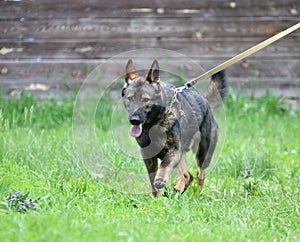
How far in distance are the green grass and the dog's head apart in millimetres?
570

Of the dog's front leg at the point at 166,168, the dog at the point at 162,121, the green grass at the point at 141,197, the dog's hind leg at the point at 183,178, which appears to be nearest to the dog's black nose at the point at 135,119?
the dog at the point at 162,121

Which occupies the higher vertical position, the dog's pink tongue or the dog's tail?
the dog's tail

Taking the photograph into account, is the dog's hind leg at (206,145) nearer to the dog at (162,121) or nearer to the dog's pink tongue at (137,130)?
the dog at (162,121)

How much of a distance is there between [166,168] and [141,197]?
1.00 ft

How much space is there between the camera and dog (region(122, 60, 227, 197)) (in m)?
4.36

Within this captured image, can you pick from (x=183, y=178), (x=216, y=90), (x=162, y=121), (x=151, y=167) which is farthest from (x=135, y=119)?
(x=216, y=90)

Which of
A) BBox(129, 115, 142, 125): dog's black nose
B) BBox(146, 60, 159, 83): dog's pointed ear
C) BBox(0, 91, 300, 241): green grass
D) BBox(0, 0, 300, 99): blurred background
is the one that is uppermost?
BBox(0, 0, 300, 99): blurred background

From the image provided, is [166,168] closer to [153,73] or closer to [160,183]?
[160,183]

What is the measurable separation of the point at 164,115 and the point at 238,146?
8.01 ft

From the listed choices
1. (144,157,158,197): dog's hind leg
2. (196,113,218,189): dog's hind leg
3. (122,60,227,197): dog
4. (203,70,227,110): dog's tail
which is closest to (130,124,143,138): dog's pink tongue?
(122,60,227,197): dog

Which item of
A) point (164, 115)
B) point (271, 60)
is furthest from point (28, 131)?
point (271, 60)

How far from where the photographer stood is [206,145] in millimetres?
5281

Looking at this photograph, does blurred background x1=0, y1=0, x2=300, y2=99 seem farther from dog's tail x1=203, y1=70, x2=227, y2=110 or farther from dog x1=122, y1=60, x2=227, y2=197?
dog x1=122, y1=60, x2=227, y2=197

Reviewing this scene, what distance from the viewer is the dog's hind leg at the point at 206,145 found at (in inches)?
204
